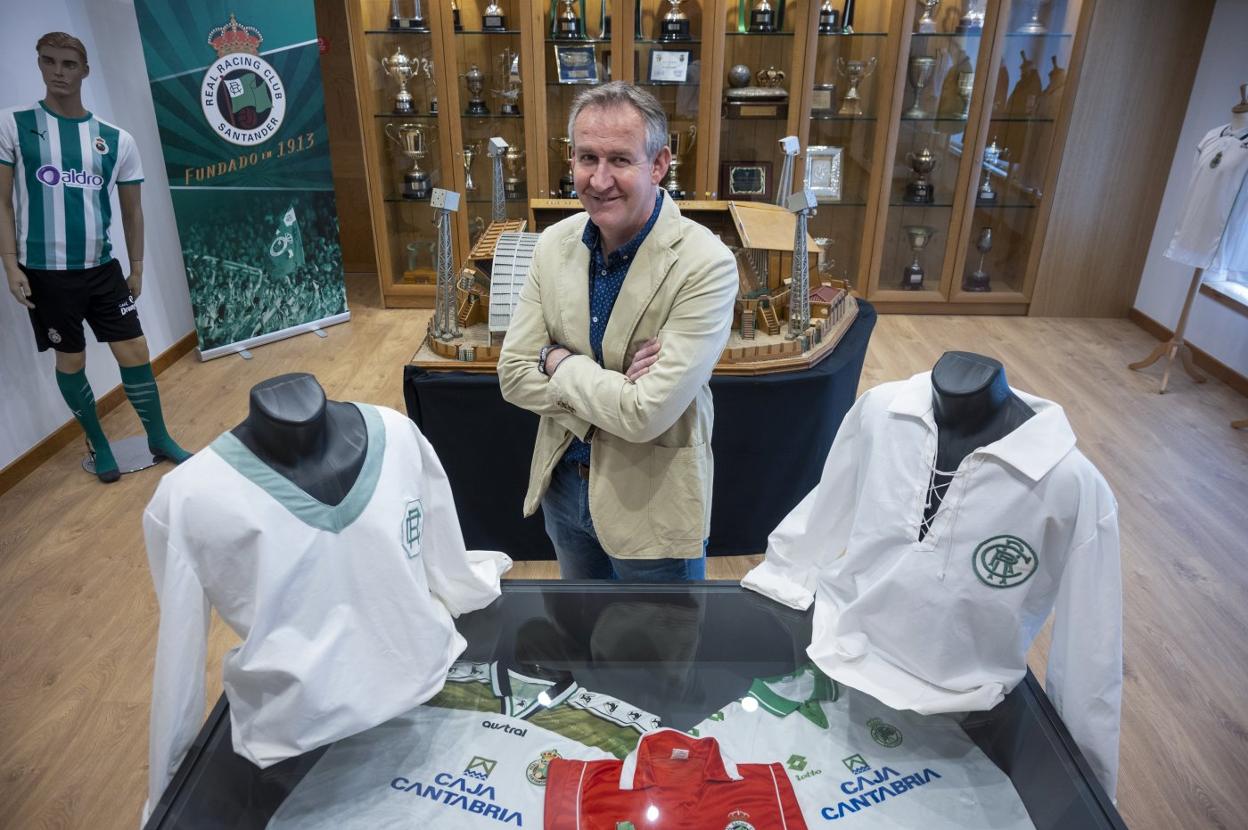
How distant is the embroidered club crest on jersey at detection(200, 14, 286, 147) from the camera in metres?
4.12

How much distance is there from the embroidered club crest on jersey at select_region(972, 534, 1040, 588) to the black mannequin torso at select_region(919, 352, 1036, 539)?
0.10m

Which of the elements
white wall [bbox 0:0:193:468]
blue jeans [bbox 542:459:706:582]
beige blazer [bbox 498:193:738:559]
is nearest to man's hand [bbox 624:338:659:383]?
beige blazer [bbox 498:193:738:559]

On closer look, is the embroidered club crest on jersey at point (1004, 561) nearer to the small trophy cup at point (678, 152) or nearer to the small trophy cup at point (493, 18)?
the small trophy cup at point (678, 152)

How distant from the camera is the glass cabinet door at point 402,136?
485 centimetres

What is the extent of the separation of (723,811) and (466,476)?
1671mm

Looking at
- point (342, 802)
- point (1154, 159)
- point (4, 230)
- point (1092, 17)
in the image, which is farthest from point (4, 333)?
point (1154, 159)

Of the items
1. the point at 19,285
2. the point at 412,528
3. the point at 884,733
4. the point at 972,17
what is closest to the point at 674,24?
the point at 972,17

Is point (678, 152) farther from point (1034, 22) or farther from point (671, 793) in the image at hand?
point (671, 793)

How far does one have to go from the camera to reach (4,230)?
3033mm

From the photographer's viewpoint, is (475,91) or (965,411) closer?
(965,411)

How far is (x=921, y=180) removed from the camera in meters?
5.26

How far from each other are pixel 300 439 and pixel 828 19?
461 centimetres

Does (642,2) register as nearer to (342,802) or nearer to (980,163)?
(980,163)

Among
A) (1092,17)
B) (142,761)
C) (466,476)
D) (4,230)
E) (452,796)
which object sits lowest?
(142,761)
